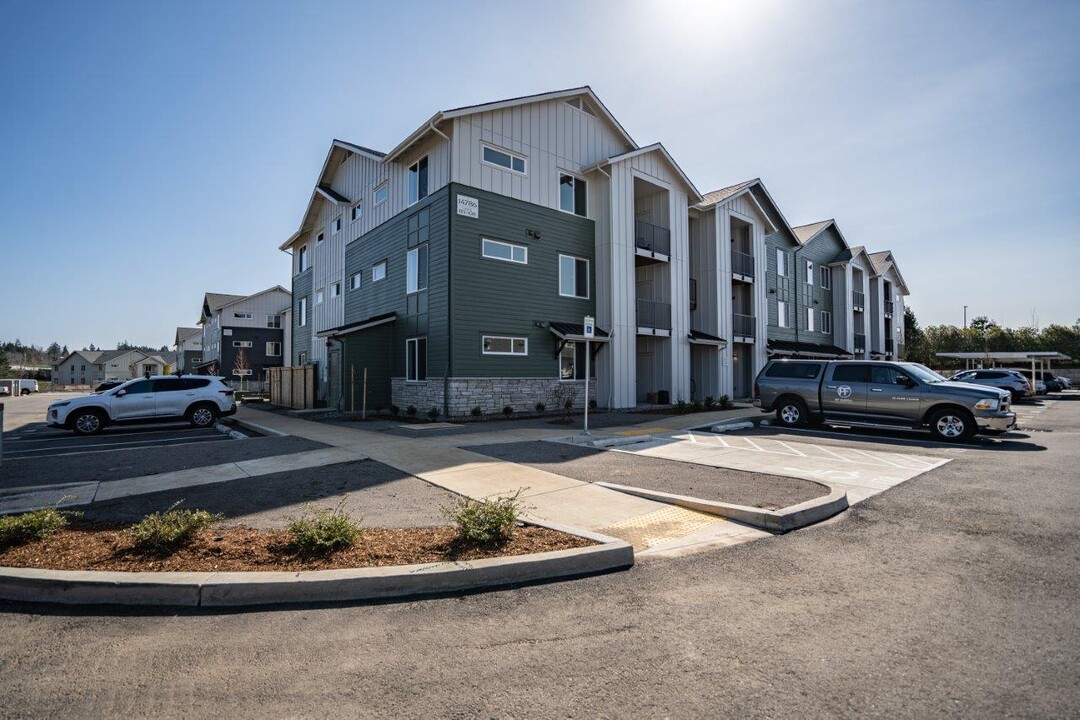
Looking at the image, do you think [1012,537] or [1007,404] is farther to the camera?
[1007,404]

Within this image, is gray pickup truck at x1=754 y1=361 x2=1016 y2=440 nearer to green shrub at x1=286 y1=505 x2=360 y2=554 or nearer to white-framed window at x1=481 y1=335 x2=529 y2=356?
white-framed window at x1=481 y1=335 x2=529 y2=356

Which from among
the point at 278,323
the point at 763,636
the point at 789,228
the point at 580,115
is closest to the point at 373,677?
the point at 763,636

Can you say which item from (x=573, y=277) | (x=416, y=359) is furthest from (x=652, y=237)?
(x=416, y=359)

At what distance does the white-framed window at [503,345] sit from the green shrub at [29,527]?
531 inches

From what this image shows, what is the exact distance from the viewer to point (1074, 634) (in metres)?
3.40

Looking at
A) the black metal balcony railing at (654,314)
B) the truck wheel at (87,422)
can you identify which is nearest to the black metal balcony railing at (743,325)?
the black metal balcony railing at (654,314)

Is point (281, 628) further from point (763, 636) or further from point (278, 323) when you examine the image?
point (278, 323)

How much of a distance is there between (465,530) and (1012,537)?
5441 millimetres

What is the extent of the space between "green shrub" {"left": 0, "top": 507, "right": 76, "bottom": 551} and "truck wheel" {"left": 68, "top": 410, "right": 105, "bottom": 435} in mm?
12583

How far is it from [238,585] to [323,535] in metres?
0.78

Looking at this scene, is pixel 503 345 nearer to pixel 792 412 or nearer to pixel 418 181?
pixel 418 181

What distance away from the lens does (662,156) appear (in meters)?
22.4

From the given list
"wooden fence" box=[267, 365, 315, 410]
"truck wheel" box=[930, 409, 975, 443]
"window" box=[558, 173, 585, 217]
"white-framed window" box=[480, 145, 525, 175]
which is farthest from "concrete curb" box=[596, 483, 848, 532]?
"wooden fence" box=[267, 365, 315, 410]

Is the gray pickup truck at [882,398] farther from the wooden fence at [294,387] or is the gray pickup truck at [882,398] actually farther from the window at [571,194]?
the wooden fence at [294,387]
